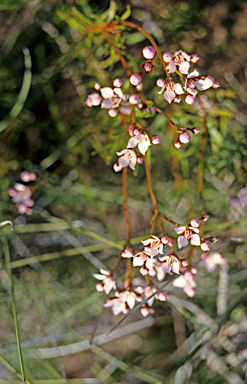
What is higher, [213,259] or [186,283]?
[186,283]

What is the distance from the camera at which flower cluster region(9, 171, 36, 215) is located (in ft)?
4.64

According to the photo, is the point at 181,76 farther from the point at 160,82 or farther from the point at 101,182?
the point at 101,182

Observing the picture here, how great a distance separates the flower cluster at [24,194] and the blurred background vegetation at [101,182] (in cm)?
10

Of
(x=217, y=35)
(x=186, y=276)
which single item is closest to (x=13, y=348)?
(x=186, y=276)

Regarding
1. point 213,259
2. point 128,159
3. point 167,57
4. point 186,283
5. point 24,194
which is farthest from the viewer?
point 24,194

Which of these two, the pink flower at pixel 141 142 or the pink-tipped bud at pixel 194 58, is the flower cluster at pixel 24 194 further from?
the pink-tipped bud at pixel 194 58

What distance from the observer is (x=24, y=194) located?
1.48 metres

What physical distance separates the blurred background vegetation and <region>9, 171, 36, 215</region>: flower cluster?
0.10m

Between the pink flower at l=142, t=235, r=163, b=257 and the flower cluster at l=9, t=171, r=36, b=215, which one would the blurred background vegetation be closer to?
the flower cluster at l=9, t=171, r=36, b=215

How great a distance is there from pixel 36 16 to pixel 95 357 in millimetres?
2121

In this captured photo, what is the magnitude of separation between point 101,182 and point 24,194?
1.56 ft

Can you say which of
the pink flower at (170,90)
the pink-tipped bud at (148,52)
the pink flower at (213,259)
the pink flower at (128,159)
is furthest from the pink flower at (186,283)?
the pink-tipped bud at (148,52)

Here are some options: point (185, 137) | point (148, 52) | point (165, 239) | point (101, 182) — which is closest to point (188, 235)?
point (165, 239)

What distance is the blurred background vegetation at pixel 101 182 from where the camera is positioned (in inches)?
52.1
